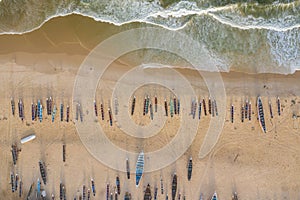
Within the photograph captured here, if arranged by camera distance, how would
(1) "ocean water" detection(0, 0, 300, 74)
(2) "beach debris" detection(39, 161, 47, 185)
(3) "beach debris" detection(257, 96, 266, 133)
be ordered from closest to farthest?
(3) "beach debris" detection(257, 96, 266, 133)
(1) "ocean water" detection(0, 0, 300, 74)
(2) "beach debris" detection(39, 161, 47, 185)

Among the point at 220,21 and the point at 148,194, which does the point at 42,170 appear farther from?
the point at 220,21

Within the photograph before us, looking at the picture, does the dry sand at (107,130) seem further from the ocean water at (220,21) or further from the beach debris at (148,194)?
the ocean water at (220,21)

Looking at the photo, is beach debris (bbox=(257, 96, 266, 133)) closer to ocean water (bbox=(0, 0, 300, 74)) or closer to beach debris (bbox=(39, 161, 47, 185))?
ocean water (bbox=(0, 0, 300, 74))

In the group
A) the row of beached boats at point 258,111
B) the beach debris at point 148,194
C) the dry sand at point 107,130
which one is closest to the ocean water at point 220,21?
the dry sand at point 107,130

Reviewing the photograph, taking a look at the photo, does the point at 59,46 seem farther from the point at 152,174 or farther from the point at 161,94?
the point at 152,174

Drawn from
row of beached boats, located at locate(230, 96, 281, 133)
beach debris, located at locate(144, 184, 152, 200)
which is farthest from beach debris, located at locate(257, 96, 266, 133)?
beach debris, located at locate(144, 184, 152, 200)
